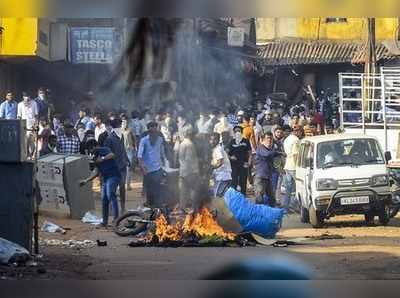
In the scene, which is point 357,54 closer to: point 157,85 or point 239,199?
point 157,85

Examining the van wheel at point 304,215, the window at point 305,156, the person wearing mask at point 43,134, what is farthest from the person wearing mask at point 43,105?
the van wheel at point 304,215

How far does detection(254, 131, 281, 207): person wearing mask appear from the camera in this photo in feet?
46.9

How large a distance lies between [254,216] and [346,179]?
92.5 inches

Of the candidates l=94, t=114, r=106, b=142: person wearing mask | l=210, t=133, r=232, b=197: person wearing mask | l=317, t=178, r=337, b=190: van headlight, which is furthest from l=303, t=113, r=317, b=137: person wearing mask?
l=94, t=114, r=106, b=142: person wearing mask

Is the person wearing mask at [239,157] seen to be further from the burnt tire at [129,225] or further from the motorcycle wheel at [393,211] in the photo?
the burnt tire at [129,225]

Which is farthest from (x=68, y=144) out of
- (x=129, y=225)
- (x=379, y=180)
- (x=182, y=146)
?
(x=379, y=180)

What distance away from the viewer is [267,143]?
1454cm

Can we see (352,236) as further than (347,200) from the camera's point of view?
No

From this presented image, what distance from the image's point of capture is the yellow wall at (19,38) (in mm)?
20109

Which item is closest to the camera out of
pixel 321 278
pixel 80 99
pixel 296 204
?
pixel 321 278

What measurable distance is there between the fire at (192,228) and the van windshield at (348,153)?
2819 millimetres

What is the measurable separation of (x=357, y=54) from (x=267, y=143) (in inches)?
644

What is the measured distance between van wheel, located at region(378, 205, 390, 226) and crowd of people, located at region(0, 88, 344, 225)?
1904 mm
